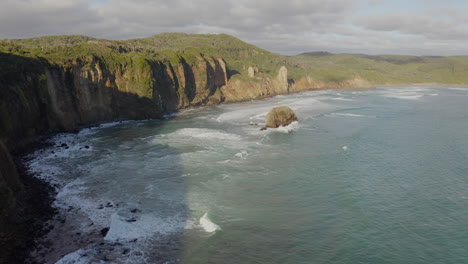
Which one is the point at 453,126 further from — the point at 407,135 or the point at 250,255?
the point at 250,255

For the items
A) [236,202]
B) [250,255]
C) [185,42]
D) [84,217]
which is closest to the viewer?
[250,255]

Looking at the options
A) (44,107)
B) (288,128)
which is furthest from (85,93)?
(288,128)

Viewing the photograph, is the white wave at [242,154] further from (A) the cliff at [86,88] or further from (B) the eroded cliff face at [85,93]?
(A) the cliff at [86,88]

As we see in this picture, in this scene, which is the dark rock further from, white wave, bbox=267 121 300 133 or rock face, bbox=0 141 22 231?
white wave, bbox=267 121 300 133

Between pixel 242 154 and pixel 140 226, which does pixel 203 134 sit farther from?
pixel 140 226

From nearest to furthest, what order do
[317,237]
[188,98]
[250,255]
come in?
[250,255] < [317,237] < [188,98]

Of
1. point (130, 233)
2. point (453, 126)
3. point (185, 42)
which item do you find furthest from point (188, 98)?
point (185, 42)
